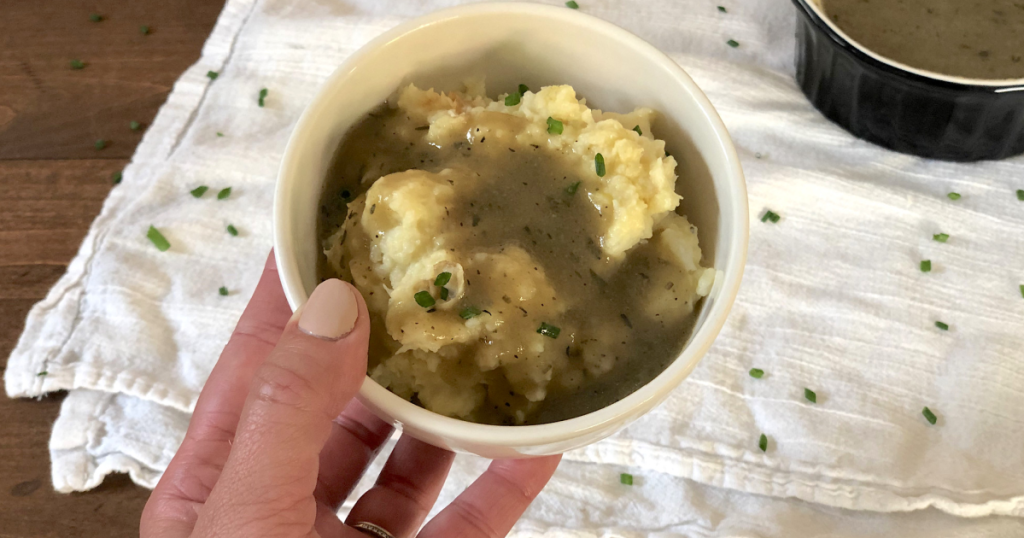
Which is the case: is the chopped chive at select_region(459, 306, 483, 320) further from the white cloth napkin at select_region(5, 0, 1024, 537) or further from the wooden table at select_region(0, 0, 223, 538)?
the wooden table at select_region(0, 0, 223, 538)

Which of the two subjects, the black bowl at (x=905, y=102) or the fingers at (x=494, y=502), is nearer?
the fingers at (x=494, y=502)

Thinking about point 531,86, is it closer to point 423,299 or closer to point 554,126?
point 554,126

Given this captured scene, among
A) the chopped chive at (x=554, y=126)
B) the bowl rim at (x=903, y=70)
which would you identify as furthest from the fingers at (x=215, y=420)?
the bowl rim at (x=903, y=70)

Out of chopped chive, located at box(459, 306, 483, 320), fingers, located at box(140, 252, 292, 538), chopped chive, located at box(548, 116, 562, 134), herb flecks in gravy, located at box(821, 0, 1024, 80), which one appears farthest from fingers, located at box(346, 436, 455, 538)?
herb flecks in gravy, located at box(821, 0, 1024, 80)

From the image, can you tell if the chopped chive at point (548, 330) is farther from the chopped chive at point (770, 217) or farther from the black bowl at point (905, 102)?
the black bowl at point (905, 102)

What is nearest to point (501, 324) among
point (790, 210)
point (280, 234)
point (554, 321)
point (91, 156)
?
point (554, 321)

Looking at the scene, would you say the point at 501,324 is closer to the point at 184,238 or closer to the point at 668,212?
the point at 668,212

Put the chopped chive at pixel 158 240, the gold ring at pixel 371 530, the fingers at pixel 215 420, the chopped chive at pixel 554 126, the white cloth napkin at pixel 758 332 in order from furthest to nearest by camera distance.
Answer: the chopped chive at pixel 158 240 → the white cloth napkin at pixel 758 332 → the gold ring at pixel 371 530 → the fingers at pixel 215 420 → the chopped chive at pixel 554 126
